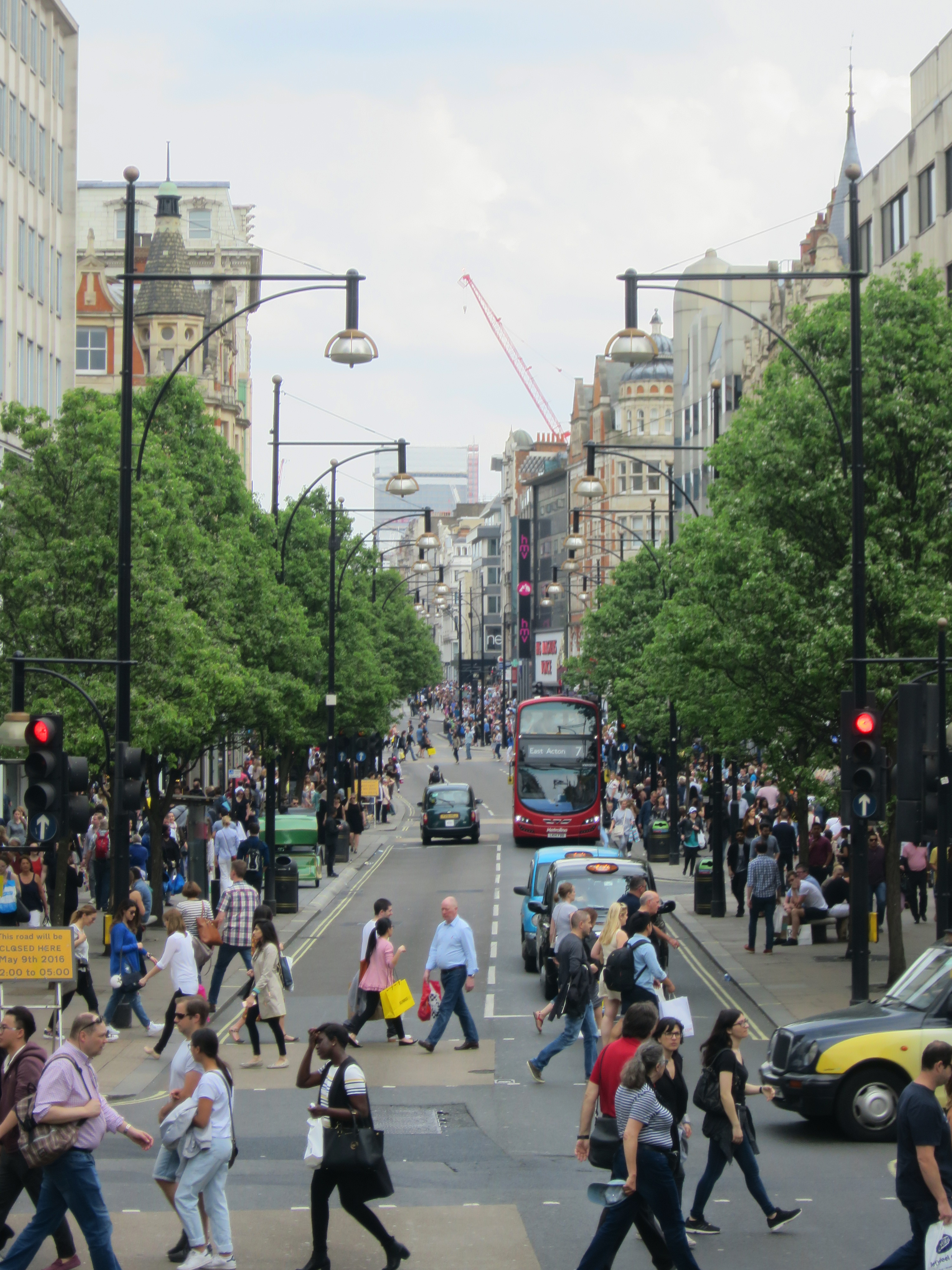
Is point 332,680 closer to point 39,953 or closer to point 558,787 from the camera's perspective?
point 558,787

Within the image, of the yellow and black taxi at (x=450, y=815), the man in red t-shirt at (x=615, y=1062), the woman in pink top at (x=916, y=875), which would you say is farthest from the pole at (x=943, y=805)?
the yellow and black taxi at (x=450, y=815)

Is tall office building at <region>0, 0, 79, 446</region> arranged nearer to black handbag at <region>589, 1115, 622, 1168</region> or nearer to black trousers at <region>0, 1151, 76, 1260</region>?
black trousers at <region>0, 1151, 76, 1260</region>

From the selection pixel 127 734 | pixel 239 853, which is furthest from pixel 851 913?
pixel 239 853

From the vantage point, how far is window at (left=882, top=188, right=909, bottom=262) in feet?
124

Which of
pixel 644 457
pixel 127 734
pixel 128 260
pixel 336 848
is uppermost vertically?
pixel 644 457

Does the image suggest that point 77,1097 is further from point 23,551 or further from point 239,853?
point 239,853

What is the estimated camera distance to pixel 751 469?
74.2 ft

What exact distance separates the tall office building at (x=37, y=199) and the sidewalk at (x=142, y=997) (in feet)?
52.3

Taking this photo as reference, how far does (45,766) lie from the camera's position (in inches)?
647

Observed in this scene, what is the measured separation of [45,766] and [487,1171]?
638 centimetres

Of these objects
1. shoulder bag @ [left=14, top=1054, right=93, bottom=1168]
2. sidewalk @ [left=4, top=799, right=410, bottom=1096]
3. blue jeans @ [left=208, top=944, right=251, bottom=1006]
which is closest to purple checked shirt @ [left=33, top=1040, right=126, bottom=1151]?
shoulder bag @ [left=14, top=1054, right=93, bottom=1168]

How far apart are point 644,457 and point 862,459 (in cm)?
9886

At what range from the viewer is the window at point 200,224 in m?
114

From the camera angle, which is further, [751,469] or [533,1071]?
[751,469]
